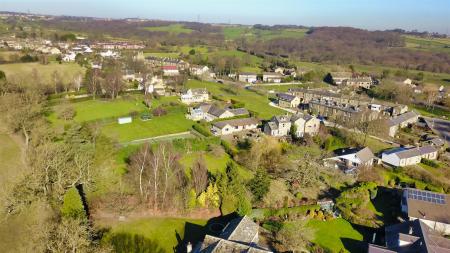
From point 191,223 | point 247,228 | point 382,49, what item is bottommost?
point 191,223

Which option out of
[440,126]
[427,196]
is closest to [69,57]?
[440,126]

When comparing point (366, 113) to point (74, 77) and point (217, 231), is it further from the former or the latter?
point (74, 77)

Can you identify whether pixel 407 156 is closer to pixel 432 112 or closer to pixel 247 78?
pixel 432 112

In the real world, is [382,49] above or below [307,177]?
above

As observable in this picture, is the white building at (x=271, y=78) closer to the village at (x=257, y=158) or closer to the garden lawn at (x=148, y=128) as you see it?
the village at (x=257, y=158)

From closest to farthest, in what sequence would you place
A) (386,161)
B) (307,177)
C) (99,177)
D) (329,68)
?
(99,177), (307,177), (386,161), (329,68)

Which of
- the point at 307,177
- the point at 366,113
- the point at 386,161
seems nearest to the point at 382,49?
the point at 366,113
